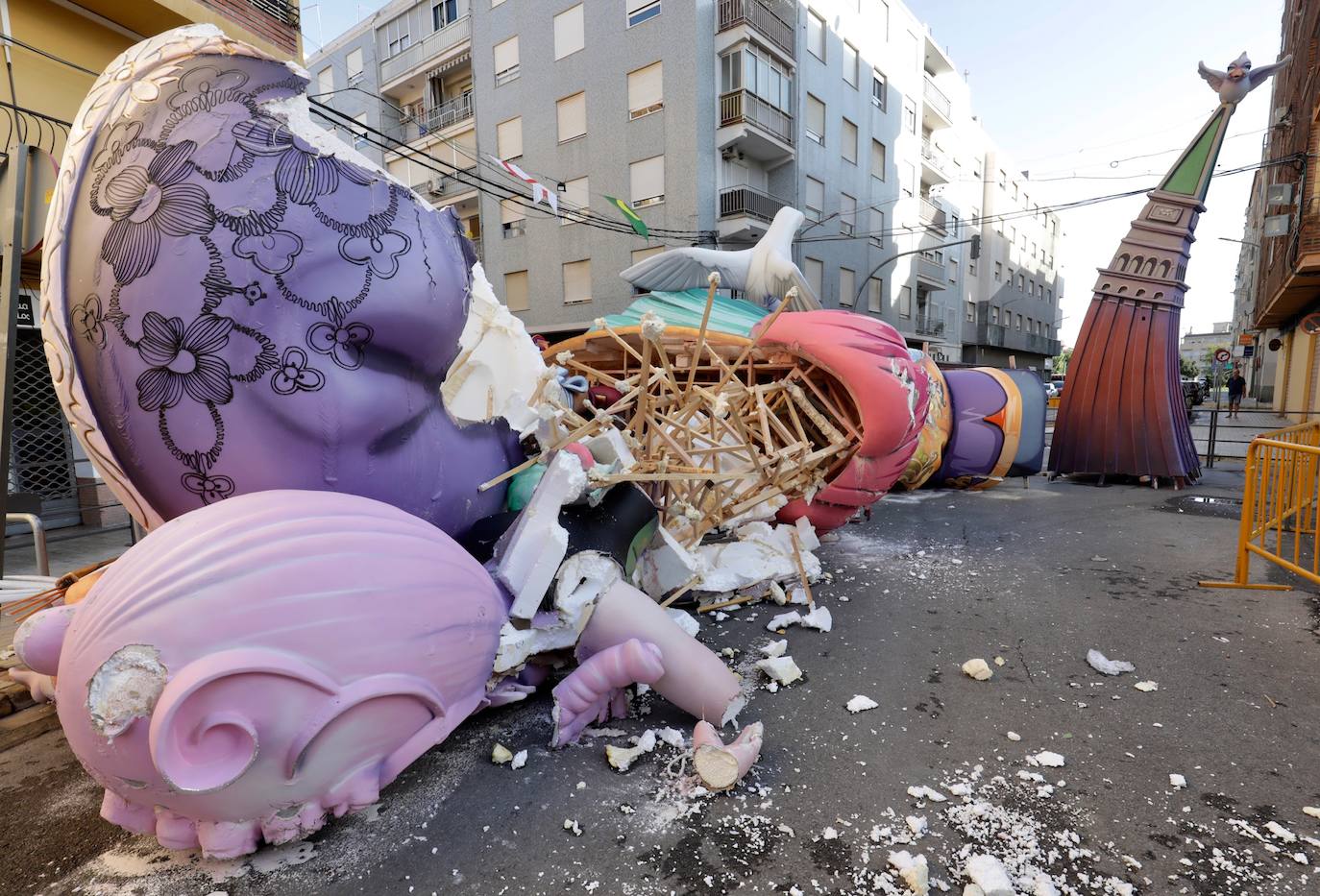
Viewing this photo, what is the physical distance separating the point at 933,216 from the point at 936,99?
4644 millimetres

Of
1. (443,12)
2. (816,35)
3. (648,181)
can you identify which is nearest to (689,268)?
(648,181)

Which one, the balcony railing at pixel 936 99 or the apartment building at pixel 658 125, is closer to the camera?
the apartment building at pixel 658 125

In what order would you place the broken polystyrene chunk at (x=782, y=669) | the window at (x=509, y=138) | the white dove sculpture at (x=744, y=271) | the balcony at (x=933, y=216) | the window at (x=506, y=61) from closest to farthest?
the broken polystyrene chunk at (x=782, y=669), the white dove sculpture at (x=744, y=271), the window at (x=506, y=61), the window at (x=509, y=138), the balcony at (x=933, y=216)

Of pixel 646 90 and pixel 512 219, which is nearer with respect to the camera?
pixel 646 90

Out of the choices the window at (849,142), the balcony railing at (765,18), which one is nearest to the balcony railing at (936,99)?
the window at (849,142)

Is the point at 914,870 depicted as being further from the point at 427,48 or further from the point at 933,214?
the point at 933,214

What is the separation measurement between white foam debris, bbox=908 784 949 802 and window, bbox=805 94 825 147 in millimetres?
18425

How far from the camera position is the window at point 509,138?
17609 millimetres

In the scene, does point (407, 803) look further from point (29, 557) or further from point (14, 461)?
point (14, 461)

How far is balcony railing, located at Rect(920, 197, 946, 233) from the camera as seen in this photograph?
945 inches

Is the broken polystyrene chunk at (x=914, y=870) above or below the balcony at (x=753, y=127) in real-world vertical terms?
below

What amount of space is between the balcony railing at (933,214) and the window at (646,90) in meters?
13.0

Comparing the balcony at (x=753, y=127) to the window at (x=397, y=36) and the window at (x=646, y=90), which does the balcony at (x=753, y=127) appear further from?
the window at (x=397, y=36)

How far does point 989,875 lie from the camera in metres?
1.70
